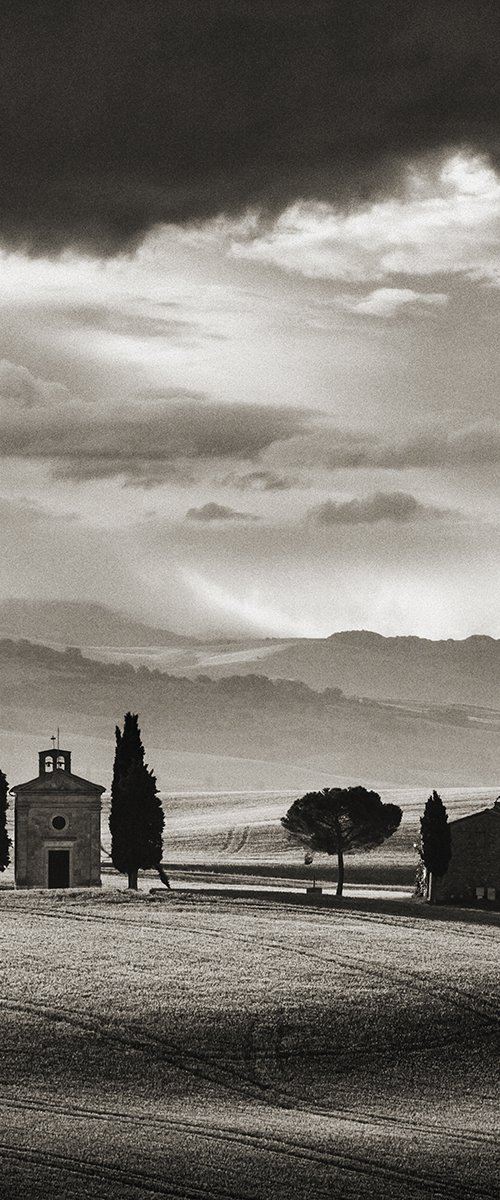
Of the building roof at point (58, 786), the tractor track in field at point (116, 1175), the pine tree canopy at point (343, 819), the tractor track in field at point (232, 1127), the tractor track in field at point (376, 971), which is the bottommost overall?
the tractor track in field at point (116, 1175)

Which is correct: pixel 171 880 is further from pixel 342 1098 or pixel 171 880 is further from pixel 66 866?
pixel 342 1098

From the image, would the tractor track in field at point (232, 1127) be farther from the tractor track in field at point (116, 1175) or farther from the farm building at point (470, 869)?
the farm building at point (470, 869)

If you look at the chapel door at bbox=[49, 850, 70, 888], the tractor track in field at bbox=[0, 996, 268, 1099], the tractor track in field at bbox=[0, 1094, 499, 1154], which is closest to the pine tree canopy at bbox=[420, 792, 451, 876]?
the chapel door at bbox=[49, 850, 70, 888]

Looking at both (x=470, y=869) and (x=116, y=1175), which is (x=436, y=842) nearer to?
(x=470, y=869)

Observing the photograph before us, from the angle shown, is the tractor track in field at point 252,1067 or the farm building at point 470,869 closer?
the tractor track in field at point 252,1067

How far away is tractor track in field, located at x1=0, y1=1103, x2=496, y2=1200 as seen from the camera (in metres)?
47.2

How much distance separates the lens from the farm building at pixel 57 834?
96375 mm

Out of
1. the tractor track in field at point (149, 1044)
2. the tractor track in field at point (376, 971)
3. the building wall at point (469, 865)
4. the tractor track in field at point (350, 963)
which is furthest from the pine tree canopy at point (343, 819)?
the tractor track in field at point (149, 1044)

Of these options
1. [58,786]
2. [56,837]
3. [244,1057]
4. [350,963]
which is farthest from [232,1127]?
[58,786]

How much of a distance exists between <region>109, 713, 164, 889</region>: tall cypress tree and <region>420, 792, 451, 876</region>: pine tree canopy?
1502cm

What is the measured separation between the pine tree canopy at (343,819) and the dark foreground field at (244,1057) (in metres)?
17.4

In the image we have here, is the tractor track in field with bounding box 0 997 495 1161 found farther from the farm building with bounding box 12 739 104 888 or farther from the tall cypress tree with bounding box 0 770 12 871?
the tall cypress tree with bounding box 0 770 12 871

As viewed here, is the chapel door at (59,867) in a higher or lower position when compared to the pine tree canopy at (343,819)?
lower

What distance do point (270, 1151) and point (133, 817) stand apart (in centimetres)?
4809
